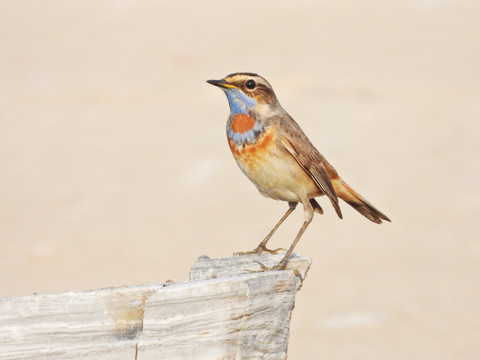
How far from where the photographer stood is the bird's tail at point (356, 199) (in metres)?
7.58

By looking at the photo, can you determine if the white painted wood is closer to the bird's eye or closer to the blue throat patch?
the blue throat patch

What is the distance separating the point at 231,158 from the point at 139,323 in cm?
1350

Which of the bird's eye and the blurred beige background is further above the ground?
the blurred beige background

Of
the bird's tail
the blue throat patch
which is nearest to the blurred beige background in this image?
the bird's tail

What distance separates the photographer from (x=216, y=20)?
2577 cm

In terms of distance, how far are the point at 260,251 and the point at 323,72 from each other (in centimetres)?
1578

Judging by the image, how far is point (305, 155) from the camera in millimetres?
7109

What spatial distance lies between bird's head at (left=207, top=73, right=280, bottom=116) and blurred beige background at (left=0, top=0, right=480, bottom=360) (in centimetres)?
795

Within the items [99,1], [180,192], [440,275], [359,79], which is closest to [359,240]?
[440,275]

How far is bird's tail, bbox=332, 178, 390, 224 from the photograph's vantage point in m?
7.58

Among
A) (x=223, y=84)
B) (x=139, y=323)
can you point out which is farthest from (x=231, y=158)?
(x=139, y=323)

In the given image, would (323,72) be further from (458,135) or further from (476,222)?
(476,222)

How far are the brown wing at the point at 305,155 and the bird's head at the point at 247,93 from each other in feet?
0.63

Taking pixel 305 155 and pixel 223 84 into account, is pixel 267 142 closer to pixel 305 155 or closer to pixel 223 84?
pixel 305 155
